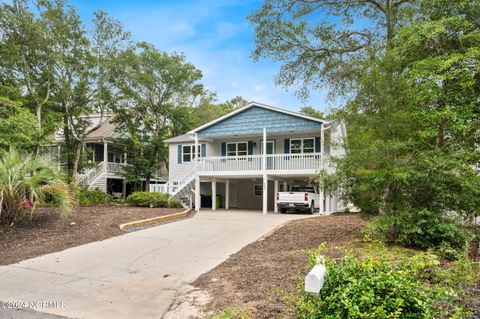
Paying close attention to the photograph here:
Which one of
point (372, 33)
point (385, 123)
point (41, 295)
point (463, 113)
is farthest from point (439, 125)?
point (372, 33)

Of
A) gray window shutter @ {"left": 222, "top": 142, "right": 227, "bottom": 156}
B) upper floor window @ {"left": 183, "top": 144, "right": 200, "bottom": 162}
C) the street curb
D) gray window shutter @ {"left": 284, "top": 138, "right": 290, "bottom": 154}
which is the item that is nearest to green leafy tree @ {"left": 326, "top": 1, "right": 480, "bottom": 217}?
the street curb

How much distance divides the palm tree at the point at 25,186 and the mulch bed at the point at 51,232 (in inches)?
20.0

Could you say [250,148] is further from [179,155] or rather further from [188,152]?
[179,155]

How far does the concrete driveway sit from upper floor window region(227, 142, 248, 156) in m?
10.8

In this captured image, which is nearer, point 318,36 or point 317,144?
point 318,36

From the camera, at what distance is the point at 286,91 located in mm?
16109

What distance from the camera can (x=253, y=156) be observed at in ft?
61.6

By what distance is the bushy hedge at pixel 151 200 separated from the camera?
17078 mm

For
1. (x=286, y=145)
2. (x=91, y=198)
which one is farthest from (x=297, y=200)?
(x=91, y=198)

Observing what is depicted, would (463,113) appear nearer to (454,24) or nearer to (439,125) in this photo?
(439,125)

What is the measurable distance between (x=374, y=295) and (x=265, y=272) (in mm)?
3196

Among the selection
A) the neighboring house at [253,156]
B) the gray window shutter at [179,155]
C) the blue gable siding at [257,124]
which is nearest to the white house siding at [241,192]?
the neighboring house at [253,156]

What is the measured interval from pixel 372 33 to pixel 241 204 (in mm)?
13032

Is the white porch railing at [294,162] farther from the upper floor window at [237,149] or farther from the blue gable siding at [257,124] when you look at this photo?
the upper floor window at [237,149]
